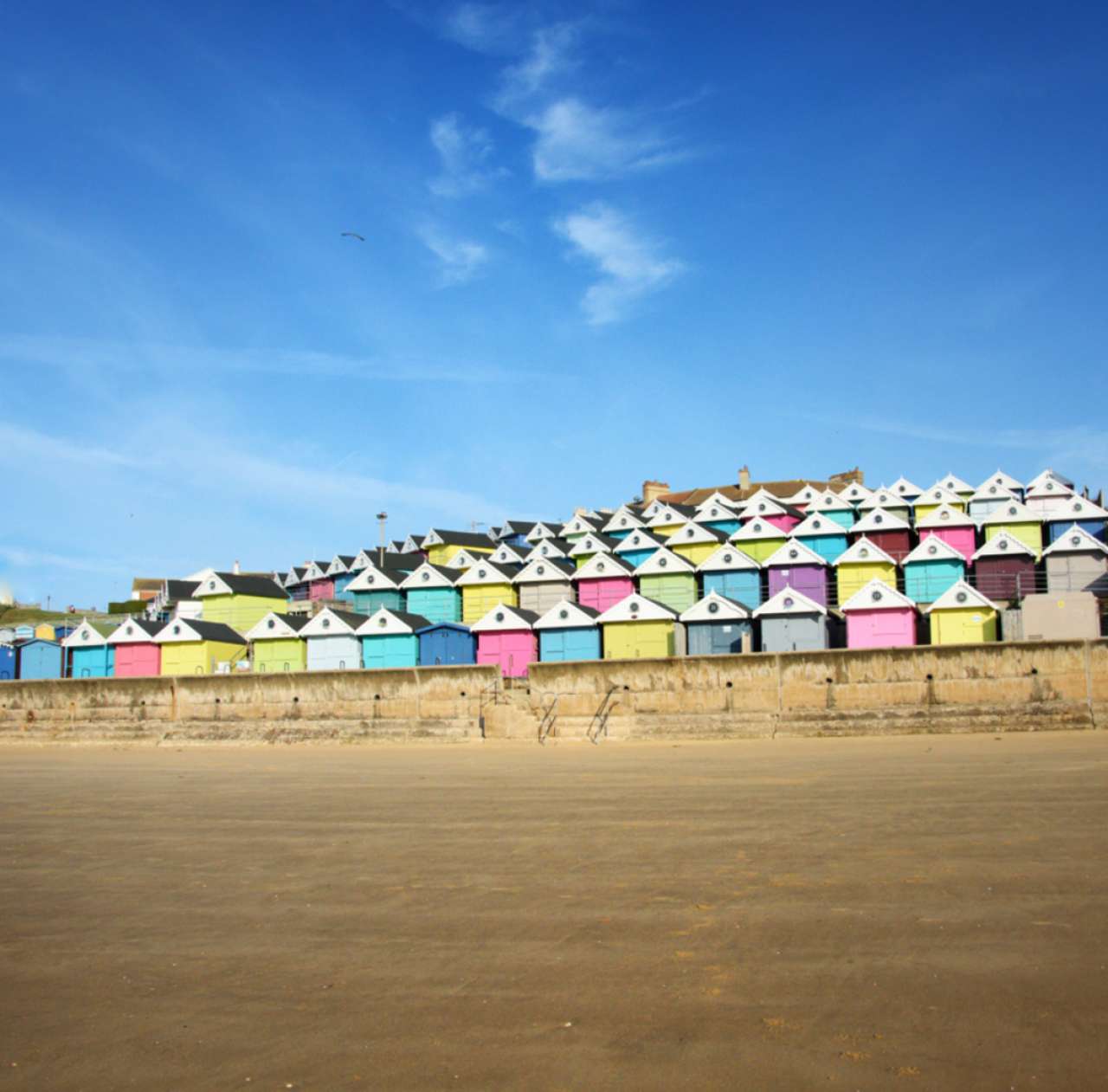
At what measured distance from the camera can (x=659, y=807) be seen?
1538 cm

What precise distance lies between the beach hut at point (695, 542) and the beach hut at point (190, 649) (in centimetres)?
2332

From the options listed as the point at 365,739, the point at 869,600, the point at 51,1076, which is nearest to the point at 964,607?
the point at 869,600

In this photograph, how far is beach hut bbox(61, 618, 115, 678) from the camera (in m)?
52.3

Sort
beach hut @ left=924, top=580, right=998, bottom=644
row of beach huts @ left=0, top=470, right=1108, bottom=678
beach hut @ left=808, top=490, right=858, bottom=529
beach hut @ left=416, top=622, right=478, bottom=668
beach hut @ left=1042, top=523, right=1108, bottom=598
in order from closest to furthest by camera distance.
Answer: beach hut @ left=924, top=580, right=998, bottom=644
row of beach huts @ left=0, top=470, right=1108, bottom=678
beach hut @ left=1042, top=523, right=1108, bottom=598
beach hut @ left=416, top=622, right=478, bottom=668
beach hut @ left=808, top=490, right=858, bottom=529

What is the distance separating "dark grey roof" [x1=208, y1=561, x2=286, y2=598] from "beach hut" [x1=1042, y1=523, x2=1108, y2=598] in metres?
39.9

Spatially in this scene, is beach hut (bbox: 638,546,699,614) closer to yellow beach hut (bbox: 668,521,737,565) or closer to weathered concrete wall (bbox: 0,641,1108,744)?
yellow beach hut (bbox: 668,521,737,565)

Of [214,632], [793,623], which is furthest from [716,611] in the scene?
[214,632]

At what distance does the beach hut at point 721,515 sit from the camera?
210ft

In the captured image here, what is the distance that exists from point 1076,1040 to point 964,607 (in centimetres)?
3693

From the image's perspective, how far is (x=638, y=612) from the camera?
45.6 metres

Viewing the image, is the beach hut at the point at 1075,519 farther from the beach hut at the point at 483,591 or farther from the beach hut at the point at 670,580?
the beach hut at the point at 483,591

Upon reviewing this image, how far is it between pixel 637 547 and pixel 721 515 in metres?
8.49

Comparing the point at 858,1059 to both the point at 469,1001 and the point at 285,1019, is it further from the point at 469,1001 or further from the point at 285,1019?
the point at 285,1019

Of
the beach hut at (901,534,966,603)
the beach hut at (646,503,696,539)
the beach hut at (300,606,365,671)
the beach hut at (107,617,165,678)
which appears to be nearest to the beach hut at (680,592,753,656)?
the beach hut at (901,534,966,603)
